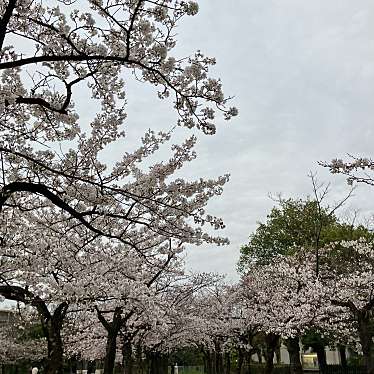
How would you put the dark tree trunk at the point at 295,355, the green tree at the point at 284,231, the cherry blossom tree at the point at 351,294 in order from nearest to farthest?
the cherry blossom tree at the point at 351,294 → the dark tree trunk at the point at 295,355 → the green tree at the point at 284,231

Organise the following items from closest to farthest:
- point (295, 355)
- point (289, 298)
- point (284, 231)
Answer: point (289, 298) < point (295, 355) < point (284, 231)

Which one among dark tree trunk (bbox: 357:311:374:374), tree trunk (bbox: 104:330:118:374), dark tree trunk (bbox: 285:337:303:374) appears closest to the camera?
tree trunk (bbox: 104:330:118:374)

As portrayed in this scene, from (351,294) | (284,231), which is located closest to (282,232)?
(284,231)

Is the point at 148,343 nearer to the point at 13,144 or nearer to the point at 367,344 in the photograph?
the point at 367,344

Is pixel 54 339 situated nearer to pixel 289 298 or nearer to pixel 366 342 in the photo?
pixel 366 342

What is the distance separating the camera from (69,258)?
9.62 meters

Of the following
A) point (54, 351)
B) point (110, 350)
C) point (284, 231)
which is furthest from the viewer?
point (284, 231)

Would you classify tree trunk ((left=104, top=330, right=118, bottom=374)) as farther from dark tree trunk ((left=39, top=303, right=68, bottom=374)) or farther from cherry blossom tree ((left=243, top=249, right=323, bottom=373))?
cherry blossom tree ((left=243, top=249, right=323, bottom=373))

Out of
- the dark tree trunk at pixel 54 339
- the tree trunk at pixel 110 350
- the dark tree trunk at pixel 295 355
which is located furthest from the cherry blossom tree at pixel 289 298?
the dark tree trunk at pixel 54 339

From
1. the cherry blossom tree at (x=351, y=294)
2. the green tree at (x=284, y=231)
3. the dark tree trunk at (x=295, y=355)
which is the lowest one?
the dark tree trunk at (x=295, y=355)

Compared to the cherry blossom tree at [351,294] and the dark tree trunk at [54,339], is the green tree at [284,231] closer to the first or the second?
the cherry blossom tree at [351,294]

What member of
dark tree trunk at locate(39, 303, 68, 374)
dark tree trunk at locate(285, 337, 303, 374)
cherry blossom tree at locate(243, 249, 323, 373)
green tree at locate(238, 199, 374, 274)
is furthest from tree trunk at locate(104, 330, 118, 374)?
green tree at locate(238, 199, 374, 274)

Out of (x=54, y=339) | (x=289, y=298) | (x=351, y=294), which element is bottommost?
(x=54, y=339)

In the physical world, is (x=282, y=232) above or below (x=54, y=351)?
above
